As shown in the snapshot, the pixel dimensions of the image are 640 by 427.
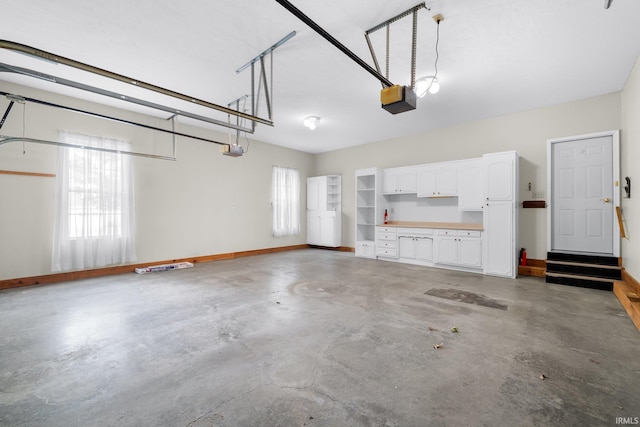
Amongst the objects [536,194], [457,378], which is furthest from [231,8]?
[536,194]

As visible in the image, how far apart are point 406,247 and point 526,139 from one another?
129 inches

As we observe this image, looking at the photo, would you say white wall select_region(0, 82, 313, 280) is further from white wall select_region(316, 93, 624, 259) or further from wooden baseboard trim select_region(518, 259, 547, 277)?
wooden baseboard trim select_region(518, 259, 547, 277)

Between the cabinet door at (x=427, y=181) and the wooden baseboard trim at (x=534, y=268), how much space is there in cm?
225

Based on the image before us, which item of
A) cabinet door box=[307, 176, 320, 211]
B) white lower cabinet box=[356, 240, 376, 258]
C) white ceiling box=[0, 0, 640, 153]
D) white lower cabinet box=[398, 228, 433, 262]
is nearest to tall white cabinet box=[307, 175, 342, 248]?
cabinet door box=[307, 176, 320, 211]

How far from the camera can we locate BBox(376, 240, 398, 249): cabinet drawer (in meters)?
6.68

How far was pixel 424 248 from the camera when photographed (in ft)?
20.2

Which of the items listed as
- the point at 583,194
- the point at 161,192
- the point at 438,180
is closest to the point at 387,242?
the point at 438,180

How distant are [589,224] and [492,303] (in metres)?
2.91

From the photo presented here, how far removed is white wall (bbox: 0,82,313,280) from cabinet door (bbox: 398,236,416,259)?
3.58m

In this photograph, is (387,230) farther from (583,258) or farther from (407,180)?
(583,258)

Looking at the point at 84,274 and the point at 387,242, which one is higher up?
the point at 387,242

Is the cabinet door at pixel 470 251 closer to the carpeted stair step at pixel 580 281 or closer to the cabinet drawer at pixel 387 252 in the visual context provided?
the carpeted stair step at pixel 580 281

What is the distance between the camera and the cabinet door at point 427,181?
6.32m

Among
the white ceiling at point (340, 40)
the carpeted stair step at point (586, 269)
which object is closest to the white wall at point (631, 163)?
the carpeted stair step at point (586, 269)
